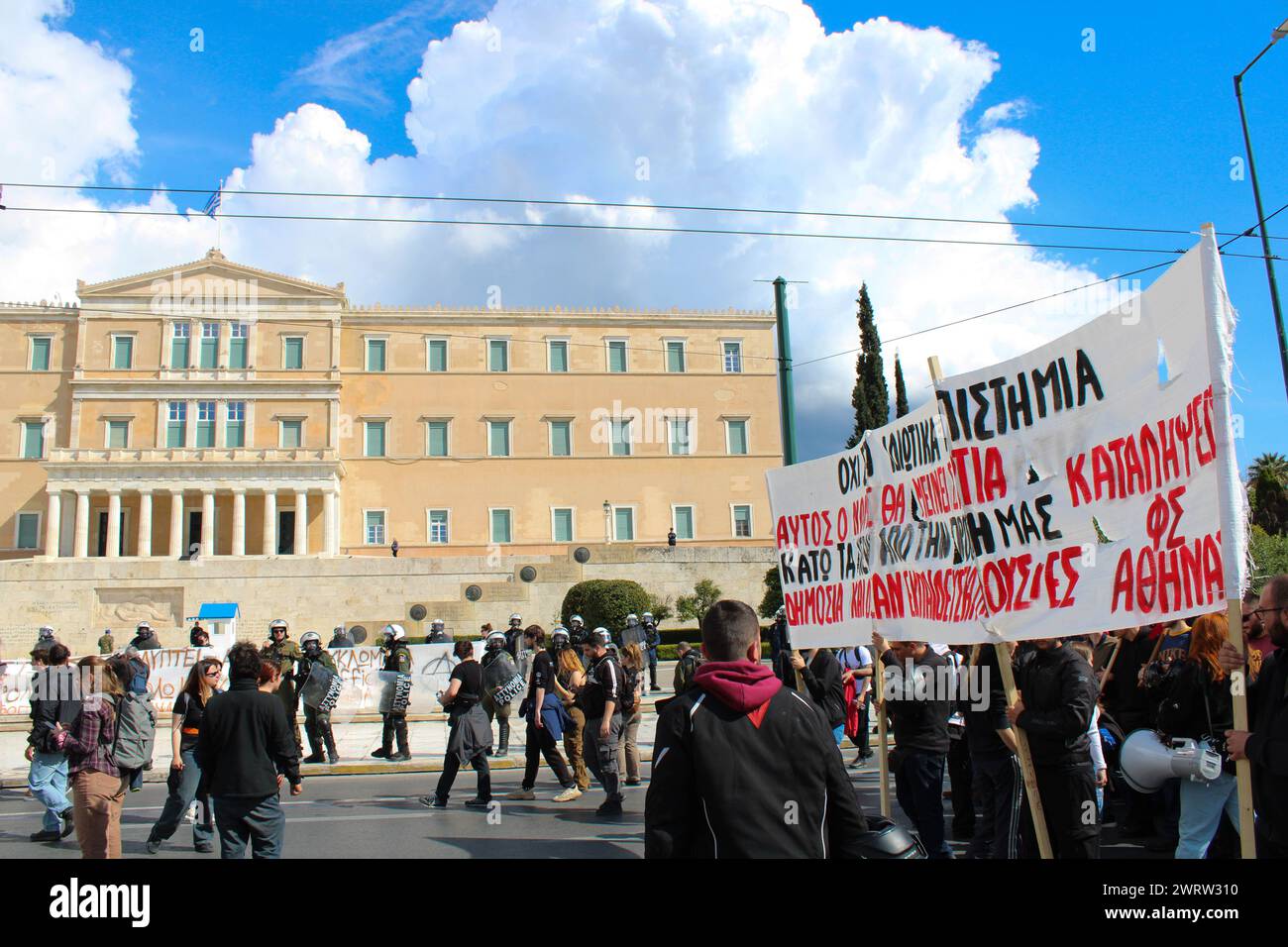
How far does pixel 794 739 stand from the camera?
3.31m

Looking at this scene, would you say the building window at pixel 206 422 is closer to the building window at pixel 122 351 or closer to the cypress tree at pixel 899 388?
the building window at pixel 122 351

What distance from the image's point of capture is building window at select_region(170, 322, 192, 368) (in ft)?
164

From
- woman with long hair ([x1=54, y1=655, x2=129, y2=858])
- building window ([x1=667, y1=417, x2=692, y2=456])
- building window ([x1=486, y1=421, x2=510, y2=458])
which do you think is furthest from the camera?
building window ([x1=667, y1=417, x2=692, y2=456])

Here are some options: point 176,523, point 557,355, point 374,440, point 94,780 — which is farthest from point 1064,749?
point 557,355

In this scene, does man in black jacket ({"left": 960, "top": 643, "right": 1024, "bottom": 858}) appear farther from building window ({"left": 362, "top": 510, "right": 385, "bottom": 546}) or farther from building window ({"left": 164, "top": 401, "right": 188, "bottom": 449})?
building window ({"left": 164, "top": 401, "right": 188, "bottom": 449})

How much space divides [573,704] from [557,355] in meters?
44.2

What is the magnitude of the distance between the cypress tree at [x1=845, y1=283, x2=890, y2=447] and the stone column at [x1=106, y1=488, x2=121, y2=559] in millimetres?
34045

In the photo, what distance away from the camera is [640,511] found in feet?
173

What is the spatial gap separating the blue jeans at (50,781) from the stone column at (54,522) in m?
43.1

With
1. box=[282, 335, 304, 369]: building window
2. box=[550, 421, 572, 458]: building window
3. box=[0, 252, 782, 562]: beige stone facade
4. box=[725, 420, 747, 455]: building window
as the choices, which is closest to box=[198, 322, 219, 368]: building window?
box=[0, 252, 782, 562]: beige stone facade

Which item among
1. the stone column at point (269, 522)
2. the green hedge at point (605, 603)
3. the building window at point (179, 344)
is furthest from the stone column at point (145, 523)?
the green hedge at point (605, 603)
